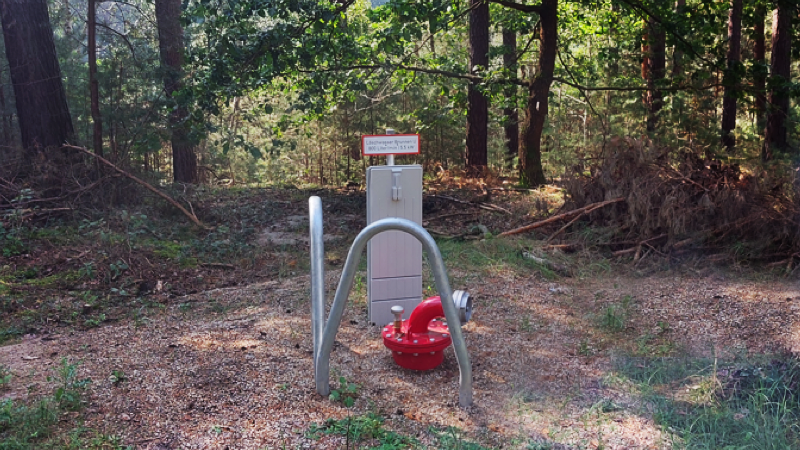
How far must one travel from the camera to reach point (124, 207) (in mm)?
8242

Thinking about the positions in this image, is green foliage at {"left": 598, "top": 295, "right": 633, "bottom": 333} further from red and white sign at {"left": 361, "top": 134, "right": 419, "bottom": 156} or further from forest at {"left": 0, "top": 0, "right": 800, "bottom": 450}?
red and white sign at {"left": 361, "top": 134, "right": 419, "bottom": 156}

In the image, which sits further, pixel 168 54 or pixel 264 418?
pixel 168 54

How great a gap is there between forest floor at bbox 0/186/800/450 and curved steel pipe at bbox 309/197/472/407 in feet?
0.54

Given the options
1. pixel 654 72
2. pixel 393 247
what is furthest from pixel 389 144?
pixel 654 72

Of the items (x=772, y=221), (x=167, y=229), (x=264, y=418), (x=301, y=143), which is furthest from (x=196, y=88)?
(x=301, y=143)

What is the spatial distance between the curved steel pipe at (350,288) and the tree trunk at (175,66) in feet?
17.9

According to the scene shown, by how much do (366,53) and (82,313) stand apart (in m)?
5.88

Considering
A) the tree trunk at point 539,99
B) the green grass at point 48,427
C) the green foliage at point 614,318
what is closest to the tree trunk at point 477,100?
the tree trunk at point 539,99

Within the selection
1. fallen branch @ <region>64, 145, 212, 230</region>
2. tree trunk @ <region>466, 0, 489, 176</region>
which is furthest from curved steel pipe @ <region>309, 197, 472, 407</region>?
tree trunk @ <region>466, 0, 489, 176</region>

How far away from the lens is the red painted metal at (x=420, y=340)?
392 cm

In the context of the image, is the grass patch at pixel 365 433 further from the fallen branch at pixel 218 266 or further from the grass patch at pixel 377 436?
the fallen branch at pixel 218 266

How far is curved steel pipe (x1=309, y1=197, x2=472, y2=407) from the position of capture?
3223 millimetres

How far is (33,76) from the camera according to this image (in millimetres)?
8883

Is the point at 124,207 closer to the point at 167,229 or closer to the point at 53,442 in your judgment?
the point at 167,229
